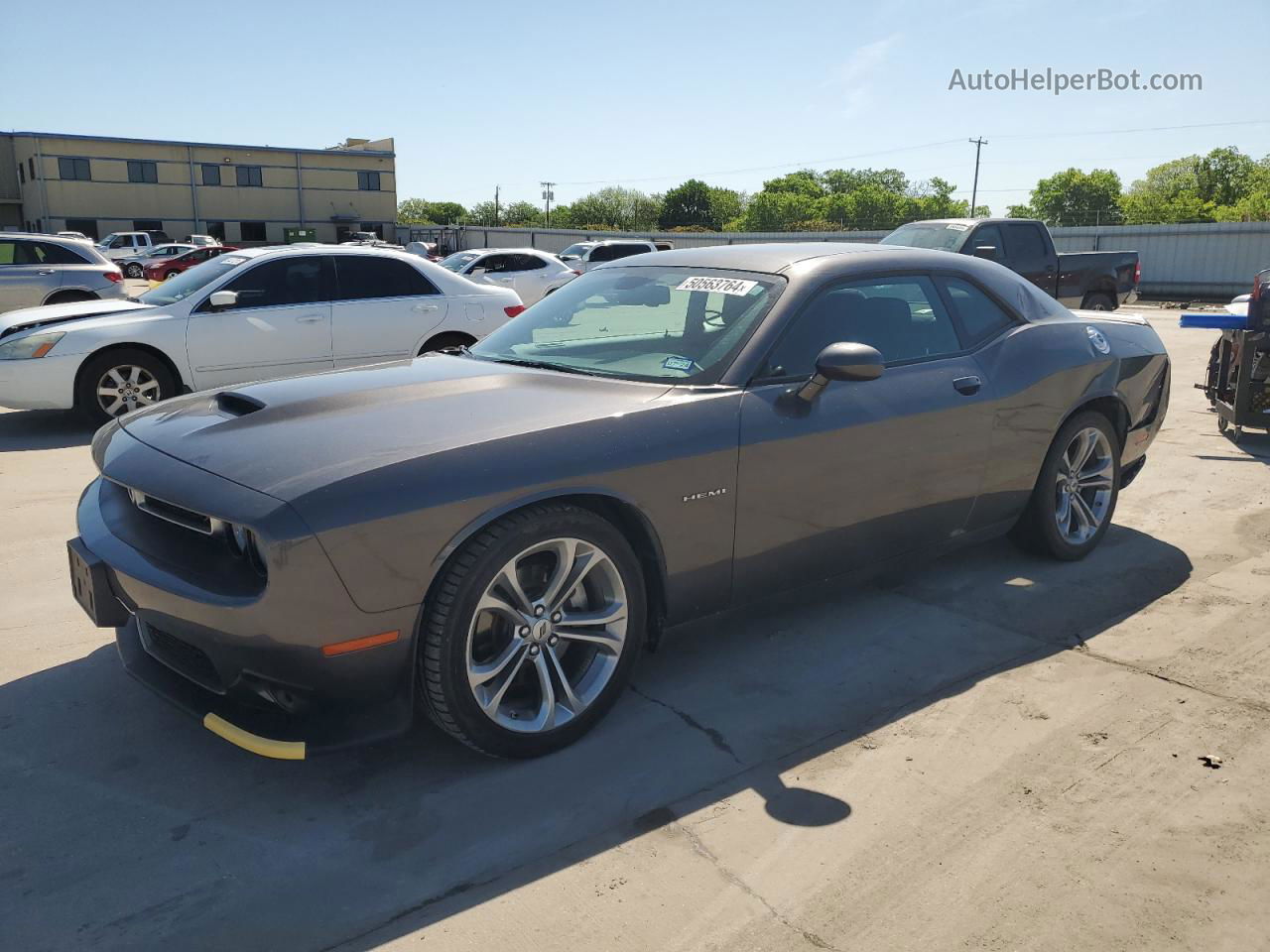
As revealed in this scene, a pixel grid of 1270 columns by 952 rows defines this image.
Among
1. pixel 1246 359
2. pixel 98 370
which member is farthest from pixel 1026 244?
pixel 98 370

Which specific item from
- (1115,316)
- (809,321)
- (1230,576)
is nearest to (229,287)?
(809,321)

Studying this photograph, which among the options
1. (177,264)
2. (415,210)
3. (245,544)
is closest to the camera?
(245,544)

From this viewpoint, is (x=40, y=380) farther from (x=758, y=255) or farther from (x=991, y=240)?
(x=991, y=240)

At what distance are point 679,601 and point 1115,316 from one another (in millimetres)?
3270

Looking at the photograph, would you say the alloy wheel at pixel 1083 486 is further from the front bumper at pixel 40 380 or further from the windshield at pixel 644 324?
the front bumper at pixel 40 380

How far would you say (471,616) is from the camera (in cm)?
278

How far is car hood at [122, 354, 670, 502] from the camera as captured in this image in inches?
109

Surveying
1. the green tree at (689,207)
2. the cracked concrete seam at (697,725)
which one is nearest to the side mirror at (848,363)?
the cracked concrete seam at (697,725)

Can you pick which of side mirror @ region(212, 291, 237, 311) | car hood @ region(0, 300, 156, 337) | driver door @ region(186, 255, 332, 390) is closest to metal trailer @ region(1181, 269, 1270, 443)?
driver door @ region(186, 255, 332, 390)

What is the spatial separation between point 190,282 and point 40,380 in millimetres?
1438

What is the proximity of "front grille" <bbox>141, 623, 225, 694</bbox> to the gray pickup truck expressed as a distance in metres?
12.1

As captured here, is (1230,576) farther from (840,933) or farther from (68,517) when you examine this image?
(68,517)

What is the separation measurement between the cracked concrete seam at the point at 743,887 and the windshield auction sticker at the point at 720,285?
200 centimetres

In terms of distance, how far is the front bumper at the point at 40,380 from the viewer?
306 inches
